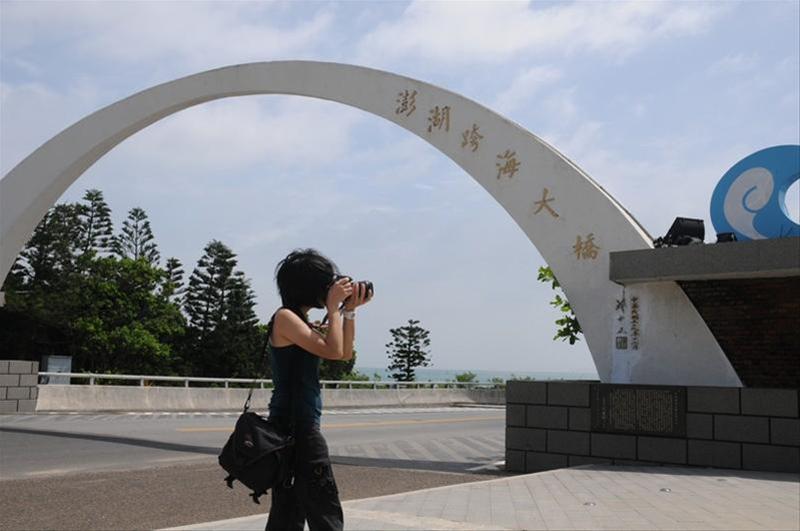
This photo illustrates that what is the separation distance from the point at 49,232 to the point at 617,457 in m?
48.5

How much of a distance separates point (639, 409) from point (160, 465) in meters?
6.38

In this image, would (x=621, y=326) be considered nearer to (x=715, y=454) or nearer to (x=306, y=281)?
(x=715, y=454)

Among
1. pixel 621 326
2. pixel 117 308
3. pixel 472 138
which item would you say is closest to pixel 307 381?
pixel 621 326

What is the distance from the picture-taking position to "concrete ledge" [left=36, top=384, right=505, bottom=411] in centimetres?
1981

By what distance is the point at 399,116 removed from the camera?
15.0m

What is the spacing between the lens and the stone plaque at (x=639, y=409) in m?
10.4

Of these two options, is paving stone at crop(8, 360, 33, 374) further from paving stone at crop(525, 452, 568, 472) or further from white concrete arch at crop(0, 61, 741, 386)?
paving stone at crop(525, 452, 568, 472)

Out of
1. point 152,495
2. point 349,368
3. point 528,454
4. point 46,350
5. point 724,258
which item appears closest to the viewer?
point 152,495

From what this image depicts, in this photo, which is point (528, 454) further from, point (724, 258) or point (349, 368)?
point (349, 368)

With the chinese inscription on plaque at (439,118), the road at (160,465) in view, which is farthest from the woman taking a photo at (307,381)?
the chinese inscription on plaque at (439,118)

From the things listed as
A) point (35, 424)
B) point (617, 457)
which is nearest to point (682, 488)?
point (617, 457)

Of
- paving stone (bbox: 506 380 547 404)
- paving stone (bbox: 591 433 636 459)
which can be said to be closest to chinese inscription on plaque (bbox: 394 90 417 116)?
paving stone (bbox: 506 380 547 404)

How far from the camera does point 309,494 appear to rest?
3.61 metres

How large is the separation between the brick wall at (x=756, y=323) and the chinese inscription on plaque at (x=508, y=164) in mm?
3520
